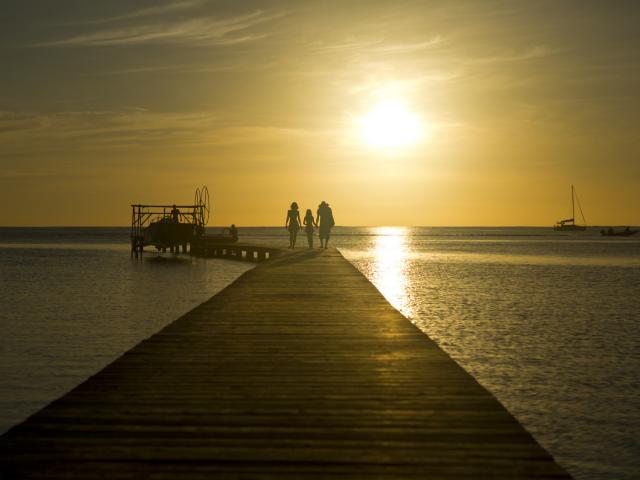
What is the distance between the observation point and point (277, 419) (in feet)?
15.8

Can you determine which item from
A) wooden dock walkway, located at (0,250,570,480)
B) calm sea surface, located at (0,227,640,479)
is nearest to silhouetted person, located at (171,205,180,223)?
calm sea surface, located at (0,227,640,479)

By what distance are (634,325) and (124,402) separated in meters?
14.3

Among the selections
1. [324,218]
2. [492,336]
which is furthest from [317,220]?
[492,336]

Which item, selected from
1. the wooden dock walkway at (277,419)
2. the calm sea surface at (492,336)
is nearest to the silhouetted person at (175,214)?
the calm sea surface at (492,336)

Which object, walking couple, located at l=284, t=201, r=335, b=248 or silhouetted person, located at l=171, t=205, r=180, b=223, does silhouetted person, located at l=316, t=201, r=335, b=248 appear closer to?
walking couple, located at l=284, t=201, r=335, b=248

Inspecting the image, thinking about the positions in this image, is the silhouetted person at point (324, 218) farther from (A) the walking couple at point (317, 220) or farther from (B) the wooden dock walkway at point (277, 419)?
(B) the wooden dock walkway at point (277, 419)

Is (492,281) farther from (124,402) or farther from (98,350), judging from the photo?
(124,402)

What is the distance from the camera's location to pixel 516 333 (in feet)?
47.6

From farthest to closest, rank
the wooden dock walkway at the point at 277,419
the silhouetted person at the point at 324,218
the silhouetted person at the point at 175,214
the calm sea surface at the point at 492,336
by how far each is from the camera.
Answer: the silhouetted person at the point at 175,214, the silhouetted person at the point at 324,218, the calm sea surface at the point at 492,336, the wooden dock walkway at the point at 277,419

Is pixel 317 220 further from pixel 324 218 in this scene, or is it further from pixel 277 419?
pixel 277 419

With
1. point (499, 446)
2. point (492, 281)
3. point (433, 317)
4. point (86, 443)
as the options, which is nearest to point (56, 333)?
point (433, 317)

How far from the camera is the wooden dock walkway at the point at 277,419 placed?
3.86 meters

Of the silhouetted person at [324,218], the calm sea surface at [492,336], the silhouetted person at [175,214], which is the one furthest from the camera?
the silhouetted person at [175,214]

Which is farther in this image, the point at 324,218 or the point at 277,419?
the point at 324,218
